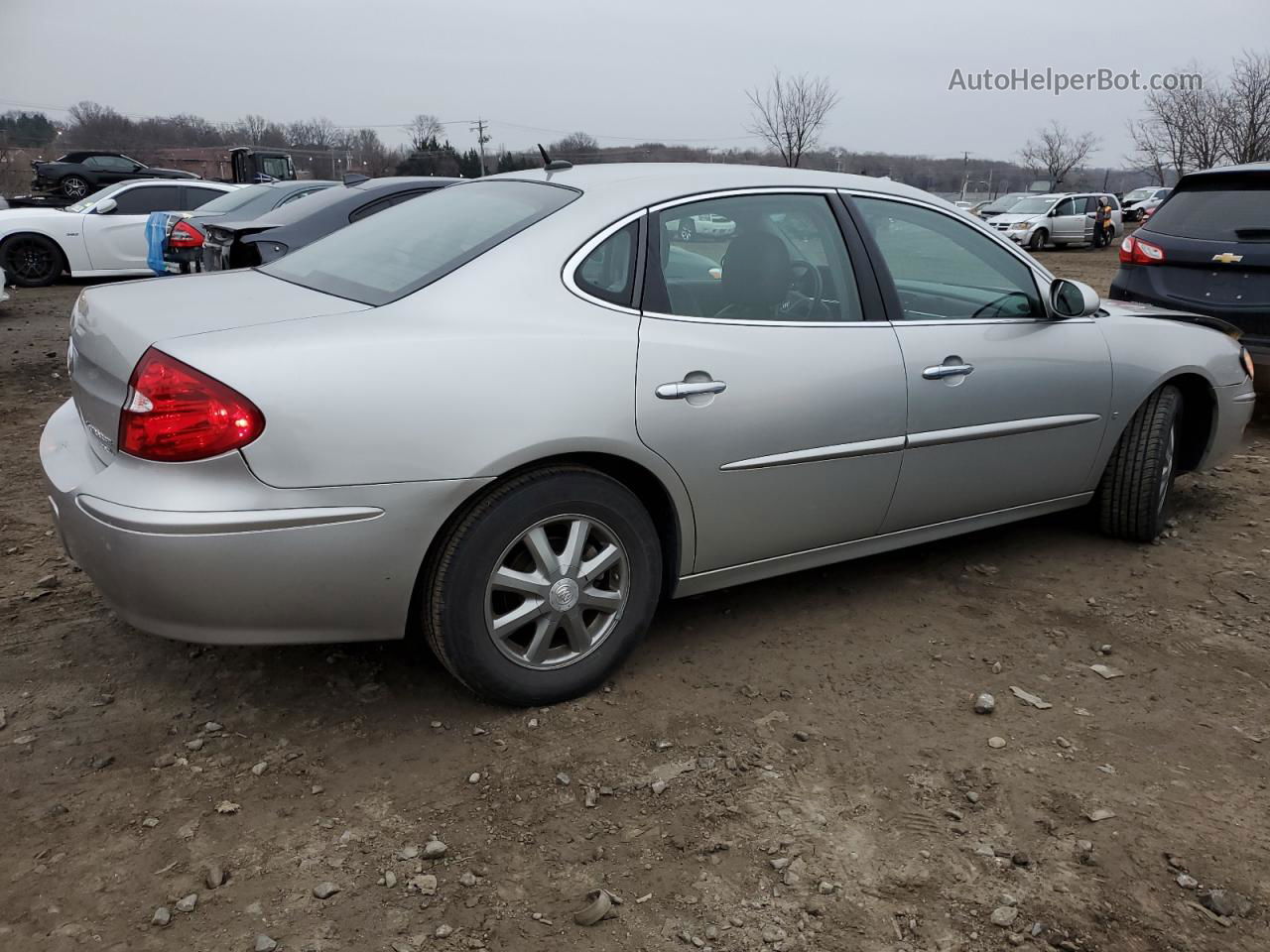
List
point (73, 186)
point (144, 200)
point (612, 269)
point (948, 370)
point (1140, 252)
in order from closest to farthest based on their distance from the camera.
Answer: point (612, 269), point (948, 370), point (1140, 252), point (144, 200), point (73, 186)

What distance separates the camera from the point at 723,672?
3.17 metres

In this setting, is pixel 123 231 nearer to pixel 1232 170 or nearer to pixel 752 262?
pixel 752 262

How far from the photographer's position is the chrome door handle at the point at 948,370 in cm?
336

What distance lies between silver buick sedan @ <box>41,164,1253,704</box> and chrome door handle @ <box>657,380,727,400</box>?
10 mm

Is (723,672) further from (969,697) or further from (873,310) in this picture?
(873,310)

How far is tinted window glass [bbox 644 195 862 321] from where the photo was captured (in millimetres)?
2990

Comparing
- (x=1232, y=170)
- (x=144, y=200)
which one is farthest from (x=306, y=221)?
(x=144, y=200)

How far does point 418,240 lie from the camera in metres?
3.12

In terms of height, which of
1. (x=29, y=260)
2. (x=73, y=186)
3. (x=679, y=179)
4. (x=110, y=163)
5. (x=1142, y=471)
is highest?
(x=110, y=163)

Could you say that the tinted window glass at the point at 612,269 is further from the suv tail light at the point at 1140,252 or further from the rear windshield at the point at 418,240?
the suv tail light at the point at 1140,252

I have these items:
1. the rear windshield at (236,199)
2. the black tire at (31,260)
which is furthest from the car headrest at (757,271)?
the black tire at (31,260)

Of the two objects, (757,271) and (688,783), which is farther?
(757,271)

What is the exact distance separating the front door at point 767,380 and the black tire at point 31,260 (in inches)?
481

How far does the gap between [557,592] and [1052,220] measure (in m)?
27.3
